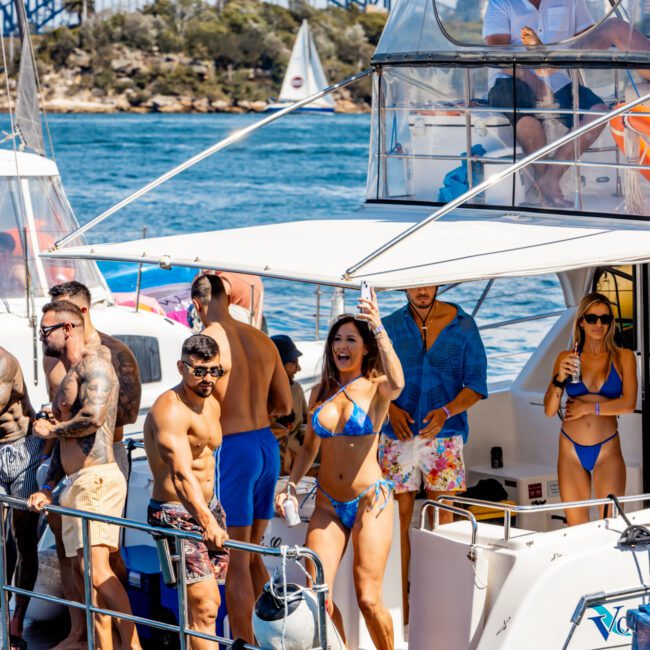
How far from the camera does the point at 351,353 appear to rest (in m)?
5.81

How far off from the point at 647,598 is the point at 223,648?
1.95 metres

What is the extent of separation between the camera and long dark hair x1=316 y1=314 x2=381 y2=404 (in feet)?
19.1

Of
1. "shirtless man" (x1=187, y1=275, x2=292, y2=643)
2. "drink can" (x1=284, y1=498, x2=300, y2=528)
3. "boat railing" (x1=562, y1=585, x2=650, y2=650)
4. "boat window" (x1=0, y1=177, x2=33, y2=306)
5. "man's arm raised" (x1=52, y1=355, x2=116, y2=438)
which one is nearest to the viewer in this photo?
"boat railing" (x1=562, y1=585, x2=650, y2=650)

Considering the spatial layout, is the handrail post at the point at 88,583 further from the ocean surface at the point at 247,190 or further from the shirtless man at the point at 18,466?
the ocean surface at the point at 247,190

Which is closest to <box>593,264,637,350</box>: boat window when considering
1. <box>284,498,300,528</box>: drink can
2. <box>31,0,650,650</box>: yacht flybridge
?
<box>31,0,650,650</box>: yacht flybridge

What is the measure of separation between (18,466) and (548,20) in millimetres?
3428

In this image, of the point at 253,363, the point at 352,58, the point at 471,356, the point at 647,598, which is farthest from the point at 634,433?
the point at 352,58

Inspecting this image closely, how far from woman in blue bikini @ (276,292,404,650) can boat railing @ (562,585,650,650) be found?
86 centimetres

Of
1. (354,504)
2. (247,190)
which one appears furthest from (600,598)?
(247,190)

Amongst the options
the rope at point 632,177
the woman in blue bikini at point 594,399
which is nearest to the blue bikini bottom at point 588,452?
the woman in blue bikini at point 594,399

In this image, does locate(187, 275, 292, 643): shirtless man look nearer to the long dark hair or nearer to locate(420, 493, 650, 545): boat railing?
the long dark hair

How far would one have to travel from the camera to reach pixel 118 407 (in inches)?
256

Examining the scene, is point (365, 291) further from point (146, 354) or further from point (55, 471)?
point (146, 354)

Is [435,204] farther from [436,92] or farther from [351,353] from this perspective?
[351,353]
